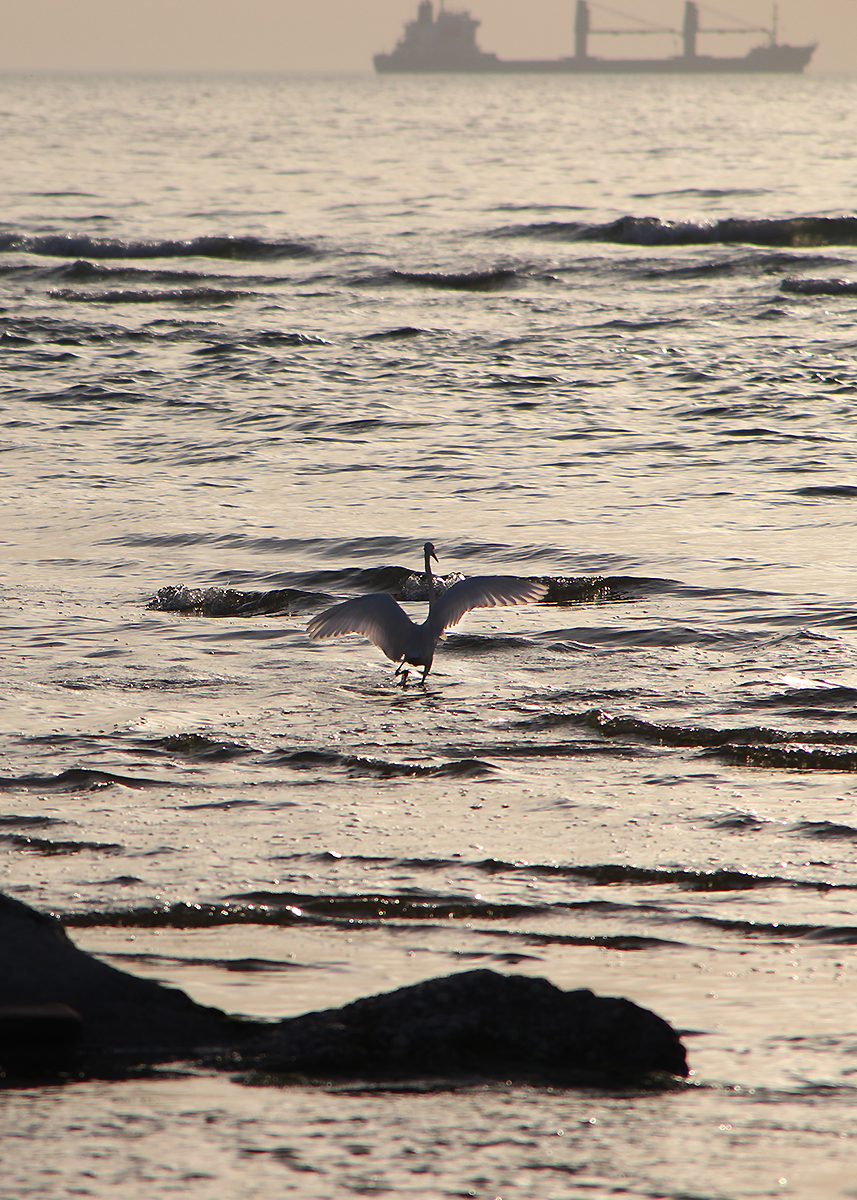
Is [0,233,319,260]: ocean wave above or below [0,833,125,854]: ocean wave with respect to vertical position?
above

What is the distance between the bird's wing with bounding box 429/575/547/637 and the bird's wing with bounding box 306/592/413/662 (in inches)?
7.3

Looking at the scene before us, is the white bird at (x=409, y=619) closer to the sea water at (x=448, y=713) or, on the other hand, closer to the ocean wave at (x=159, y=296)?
the sea water at (x=448, y=713)

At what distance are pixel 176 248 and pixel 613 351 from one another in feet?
43.9

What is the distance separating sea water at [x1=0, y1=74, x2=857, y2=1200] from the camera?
3.21 metres

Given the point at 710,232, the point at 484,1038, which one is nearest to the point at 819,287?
the point at 710,232

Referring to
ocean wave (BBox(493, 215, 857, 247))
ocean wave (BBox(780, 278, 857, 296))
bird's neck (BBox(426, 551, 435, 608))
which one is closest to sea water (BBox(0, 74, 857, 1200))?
ocean wave (BBox(780, 278, 857, 296))

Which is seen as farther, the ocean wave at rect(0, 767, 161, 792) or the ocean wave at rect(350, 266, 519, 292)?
the ocean wave at rect(350, 266, 519, 292)

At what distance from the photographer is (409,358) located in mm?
17703

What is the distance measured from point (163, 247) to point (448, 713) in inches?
923

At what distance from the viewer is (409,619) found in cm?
759

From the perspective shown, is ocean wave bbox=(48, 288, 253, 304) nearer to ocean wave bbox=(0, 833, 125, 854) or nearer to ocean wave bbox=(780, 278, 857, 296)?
ocean wave bbox=(780, 278, 857, 296)

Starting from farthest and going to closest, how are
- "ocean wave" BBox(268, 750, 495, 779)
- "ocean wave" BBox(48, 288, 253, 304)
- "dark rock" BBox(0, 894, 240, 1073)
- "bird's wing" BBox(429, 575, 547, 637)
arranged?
1. "ocean wave" BBox(48, 288, 253, 304)
2. "bird's wing" BBox(429, 575, 547, 637)
3. "ocean wave" BBox(268, 750, 495, 779)
4. "dark rock" BBox(0, 894, 240, 1073)

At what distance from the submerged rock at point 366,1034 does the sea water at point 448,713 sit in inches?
4.3

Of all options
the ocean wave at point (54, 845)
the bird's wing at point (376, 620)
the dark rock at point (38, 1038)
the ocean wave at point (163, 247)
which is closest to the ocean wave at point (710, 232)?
the ocean wave at point (163, 247)
